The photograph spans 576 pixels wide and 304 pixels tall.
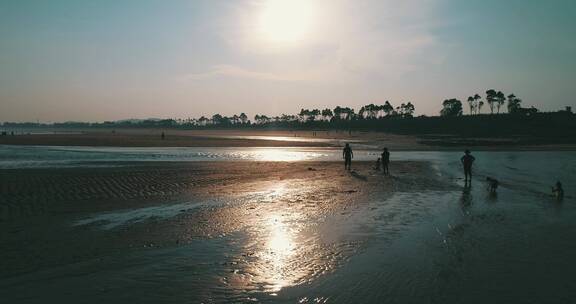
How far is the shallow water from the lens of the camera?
267 inches

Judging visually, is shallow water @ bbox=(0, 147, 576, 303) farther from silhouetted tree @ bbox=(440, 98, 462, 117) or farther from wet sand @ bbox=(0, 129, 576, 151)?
silhouetted tree @ bbox=(440, 98, 462, 117)

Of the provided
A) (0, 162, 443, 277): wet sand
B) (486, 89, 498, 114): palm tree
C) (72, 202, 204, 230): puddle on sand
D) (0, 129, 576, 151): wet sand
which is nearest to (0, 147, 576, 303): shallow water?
(72, 202, 204, 230): puddle on sand

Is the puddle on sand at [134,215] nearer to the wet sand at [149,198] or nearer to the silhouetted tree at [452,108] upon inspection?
the wet sand at [149,198]

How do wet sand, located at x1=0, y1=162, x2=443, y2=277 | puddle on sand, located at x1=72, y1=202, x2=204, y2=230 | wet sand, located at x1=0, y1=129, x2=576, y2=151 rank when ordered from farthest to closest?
wet sand, located at x1=0, y1=129, x2=576, y2=151 → puddle on sand, located at x1=72, y1=202, x2=204, y2=230 → wet sand, located at x1=0, y1=162, x2=443, y2=277

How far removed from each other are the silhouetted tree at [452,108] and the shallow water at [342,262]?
469 feet

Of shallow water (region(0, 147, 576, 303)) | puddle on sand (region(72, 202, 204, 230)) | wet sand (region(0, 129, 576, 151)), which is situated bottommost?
shallow water (region(0, 147, 576, 303))

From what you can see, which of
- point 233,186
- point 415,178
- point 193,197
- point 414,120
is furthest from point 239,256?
point 414,120

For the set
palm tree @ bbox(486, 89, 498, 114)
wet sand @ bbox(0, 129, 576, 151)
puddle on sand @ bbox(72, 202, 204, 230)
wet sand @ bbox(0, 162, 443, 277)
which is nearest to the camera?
wet sand @ bbox(0, 162, 443, 277)

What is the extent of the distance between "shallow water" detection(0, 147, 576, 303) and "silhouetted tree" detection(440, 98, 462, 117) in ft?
469

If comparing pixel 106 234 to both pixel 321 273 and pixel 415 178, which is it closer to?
pixel 321 273

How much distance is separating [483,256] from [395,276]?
7.77ft

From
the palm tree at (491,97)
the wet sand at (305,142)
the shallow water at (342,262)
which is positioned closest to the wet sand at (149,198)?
the shallow water at (342,262)

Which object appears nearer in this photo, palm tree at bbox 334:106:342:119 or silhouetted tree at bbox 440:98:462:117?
silhouetted tree at bbox 440:98:462:117

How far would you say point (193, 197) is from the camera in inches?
635
